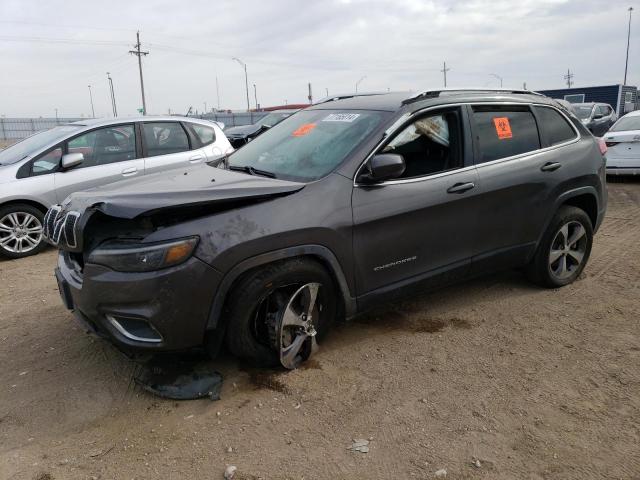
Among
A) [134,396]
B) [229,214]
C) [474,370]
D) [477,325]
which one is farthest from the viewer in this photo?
[477,325]

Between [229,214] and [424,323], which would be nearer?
[229,214]

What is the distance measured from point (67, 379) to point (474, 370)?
265 cm

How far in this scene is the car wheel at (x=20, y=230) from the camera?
248 inches

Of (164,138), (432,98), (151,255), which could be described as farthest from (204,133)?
(151,255)

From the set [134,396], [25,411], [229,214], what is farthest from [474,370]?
[25,411]

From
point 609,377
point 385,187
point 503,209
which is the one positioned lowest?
point 609,377

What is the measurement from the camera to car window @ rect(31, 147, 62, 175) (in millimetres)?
6441

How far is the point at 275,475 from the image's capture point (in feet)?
8.17

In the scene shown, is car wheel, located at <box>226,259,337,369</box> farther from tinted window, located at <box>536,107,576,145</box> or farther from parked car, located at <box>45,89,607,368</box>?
tinted window, located at <box>536,107,576,145</box>

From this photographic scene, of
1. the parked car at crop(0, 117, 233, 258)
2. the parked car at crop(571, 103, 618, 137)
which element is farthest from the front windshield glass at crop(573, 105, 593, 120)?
the parked car at crop(0, 117, 233, 258)

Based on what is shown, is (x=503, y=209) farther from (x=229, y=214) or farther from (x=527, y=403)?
(x=229, y=214)

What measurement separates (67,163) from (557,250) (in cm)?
555

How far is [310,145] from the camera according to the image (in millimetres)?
3785

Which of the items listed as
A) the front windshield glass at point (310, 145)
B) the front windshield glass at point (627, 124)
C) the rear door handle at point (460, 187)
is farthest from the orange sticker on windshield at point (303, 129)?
the front windshield glass at point (627, 124)
